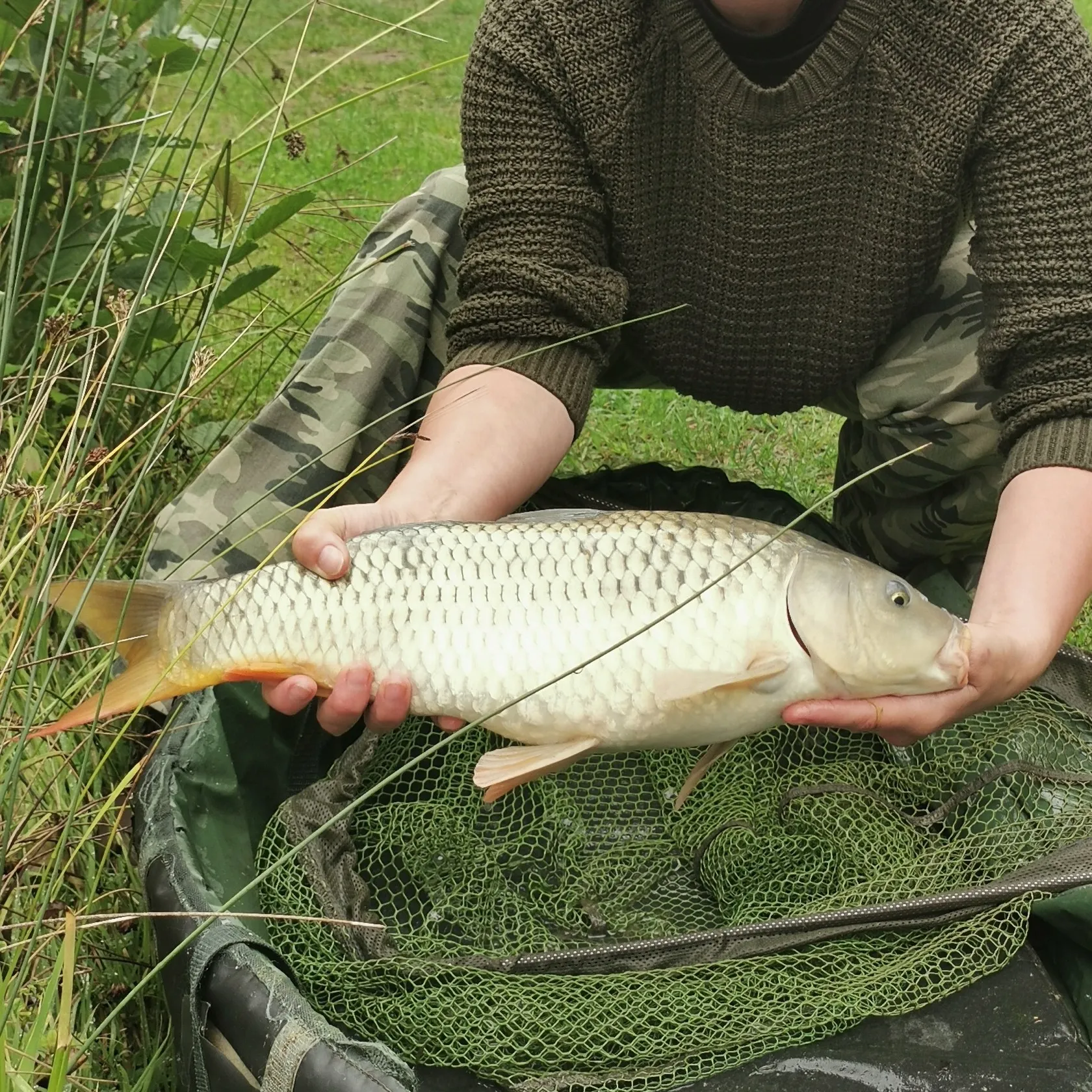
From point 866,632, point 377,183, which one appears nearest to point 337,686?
point 866,632

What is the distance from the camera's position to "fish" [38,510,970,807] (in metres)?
0.98

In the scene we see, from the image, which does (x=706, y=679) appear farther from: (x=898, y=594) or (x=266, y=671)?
(x=266, y=671)

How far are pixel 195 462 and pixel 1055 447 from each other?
3.41 ft

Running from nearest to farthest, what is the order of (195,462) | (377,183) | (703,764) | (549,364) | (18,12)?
(703,764) → (18,12) → (549,364) → (195,462) → (377,183)

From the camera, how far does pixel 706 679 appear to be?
97 centimetres

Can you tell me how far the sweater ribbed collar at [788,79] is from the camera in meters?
1.24

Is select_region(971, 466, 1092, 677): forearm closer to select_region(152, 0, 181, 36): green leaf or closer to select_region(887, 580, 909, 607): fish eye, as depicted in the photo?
select_region(887, 580, 909, 607): fish eye

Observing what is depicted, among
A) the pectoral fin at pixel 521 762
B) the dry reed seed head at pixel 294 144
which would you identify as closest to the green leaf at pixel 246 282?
the dry reed seed head at pixel 294 144

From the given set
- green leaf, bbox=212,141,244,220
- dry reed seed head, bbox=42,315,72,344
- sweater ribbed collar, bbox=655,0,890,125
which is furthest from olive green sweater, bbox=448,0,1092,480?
dry reed seed head, bbox=42,315,72,344

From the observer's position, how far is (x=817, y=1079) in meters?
1.07

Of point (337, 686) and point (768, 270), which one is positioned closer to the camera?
point (337, 686)

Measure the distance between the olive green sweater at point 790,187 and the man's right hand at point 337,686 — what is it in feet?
1.11

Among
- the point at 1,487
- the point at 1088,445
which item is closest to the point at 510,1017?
the point at 1,487

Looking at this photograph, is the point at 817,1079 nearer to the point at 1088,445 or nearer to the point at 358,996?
the point at 358,996
